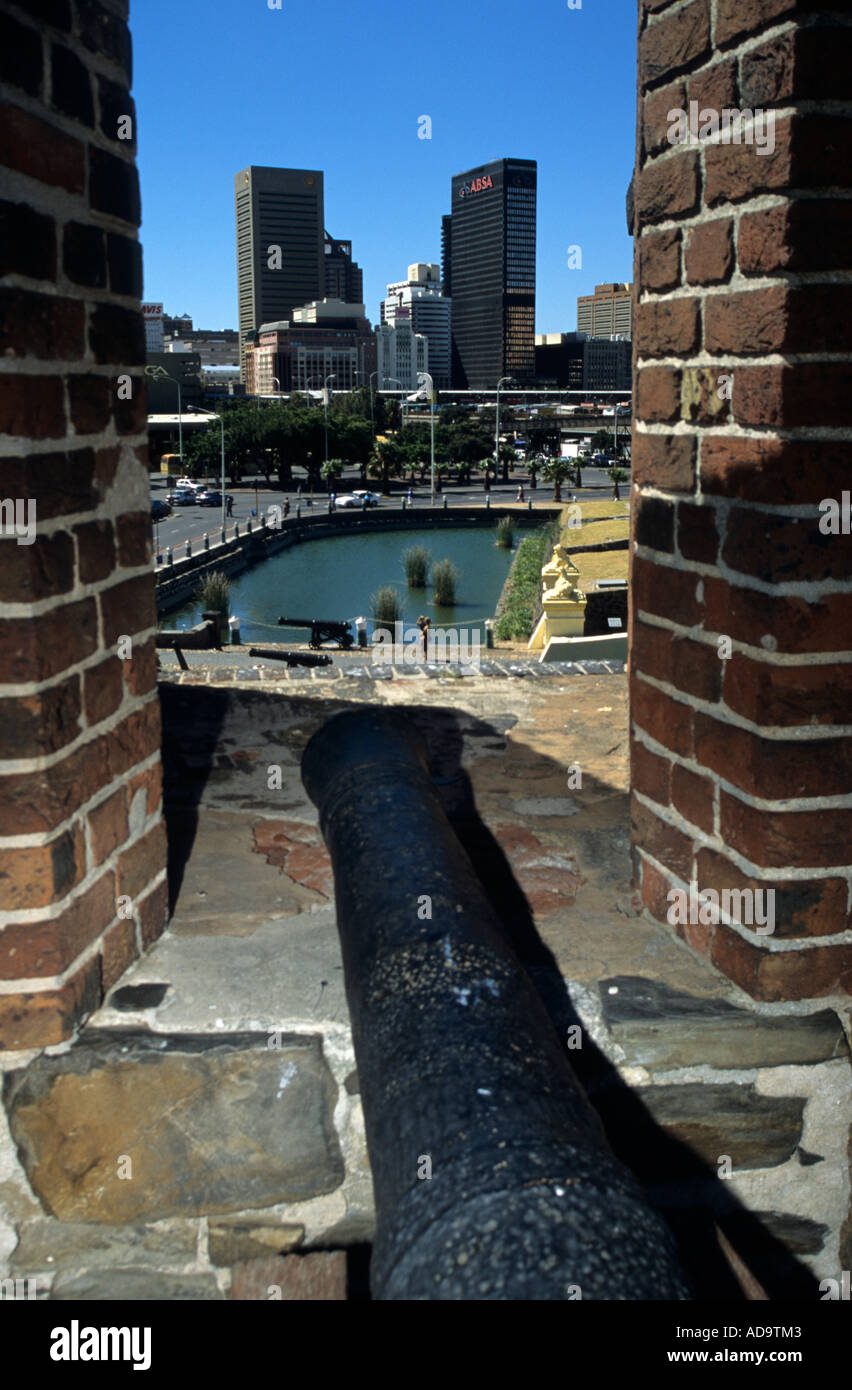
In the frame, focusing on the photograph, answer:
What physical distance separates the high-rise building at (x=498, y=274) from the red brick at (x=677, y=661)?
187 meters

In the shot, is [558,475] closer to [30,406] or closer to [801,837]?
[801,837]

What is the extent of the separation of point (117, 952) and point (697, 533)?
1.50 meters

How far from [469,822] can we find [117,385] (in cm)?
169

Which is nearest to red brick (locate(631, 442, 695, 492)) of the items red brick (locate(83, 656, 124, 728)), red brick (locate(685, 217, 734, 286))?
red brick (locate(685, 217, 734, 286))

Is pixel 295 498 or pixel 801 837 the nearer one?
pixel 801 837

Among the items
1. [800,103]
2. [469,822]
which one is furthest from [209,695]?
[800,103]

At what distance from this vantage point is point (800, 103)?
192 centimetres

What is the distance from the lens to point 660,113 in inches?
94.6

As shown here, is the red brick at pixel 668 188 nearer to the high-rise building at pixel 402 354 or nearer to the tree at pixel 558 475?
the tree at pixel 558 475

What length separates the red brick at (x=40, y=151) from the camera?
6.14 ft

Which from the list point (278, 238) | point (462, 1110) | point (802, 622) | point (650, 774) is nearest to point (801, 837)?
point (802, 622)

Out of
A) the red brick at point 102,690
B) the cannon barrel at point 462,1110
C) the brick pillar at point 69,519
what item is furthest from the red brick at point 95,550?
the cannon barrel at point 462,1110

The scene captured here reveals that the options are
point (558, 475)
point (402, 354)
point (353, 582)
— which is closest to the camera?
point (353, 582)

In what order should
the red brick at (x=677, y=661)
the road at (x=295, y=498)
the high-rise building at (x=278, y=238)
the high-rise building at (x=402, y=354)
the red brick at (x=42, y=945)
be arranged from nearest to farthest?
the red brick at (x=42, y=945)
the red brick at (x=677, y=661)
the road at (x=295, y=498)
the high-rise building at (x=278, y=238)
the high-rise building at (x=402, y=354)
